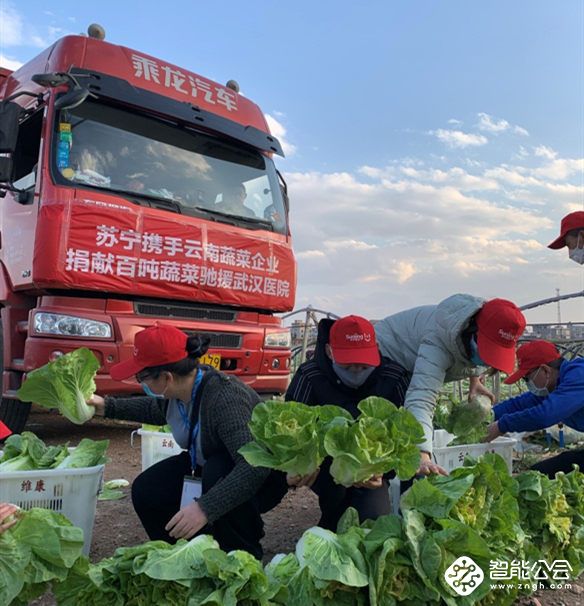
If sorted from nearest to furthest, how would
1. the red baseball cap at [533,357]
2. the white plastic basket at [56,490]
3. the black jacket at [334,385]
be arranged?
the white plastic basket at [56,490]
the black jacket at [334,385]
the red baseball cap at [533,357]

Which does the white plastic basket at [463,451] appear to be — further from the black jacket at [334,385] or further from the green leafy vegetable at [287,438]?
the green leafy vegetable at [287,438]

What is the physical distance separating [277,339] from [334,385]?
8.19ft

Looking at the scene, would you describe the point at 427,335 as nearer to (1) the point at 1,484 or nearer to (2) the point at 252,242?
(1) the point at 1,484

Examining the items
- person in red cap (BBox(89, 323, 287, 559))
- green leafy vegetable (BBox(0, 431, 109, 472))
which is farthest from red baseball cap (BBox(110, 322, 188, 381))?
green leafy vegetable (BBox(0, 431, 109, 472))

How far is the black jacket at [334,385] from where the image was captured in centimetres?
303

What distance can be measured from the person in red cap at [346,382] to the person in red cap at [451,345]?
0.21 m

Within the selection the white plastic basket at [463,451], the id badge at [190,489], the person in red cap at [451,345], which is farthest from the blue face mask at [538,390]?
the id badge at [190,489]

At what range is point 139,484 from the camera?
9.32 feet

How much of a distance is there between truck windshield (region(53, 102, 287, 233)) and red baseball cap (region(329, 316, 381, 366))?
8.33 feet

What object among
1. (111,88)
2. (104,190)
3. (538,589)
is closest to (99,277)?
(104,190)

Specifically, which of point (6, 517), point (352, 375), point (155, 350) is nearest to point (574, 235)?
point (352, 375)

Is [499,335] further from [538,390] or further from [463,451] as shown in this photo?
[538,390]

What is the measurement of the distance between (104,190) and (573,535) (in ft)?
13.0

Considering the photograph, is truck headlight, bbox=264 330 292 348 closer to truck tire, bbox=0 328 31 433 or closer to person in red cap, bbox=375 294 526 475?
truck tire, bbox=0 328 31 433
